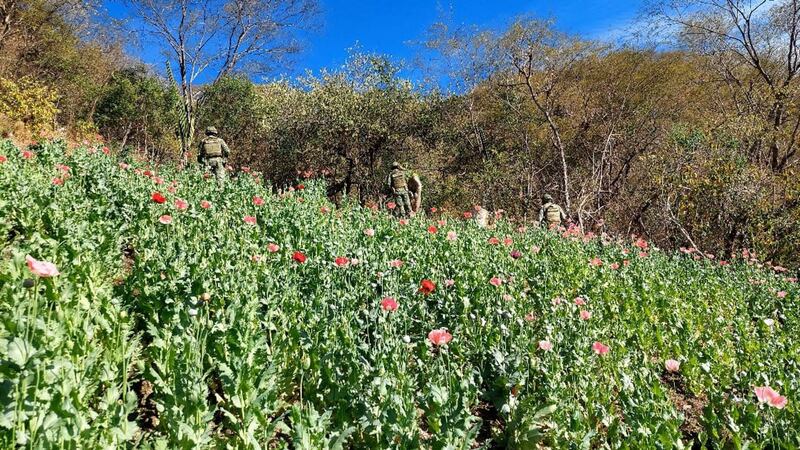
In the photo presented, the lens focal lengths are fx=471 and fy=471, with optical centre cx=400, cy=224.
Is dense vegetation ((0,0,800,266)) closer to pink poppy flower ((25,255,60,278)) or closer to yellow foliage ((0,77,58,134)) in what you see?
yellow foliage ((0,77,58,134))

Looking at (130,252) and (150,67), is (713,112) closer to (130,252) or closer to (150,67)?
(130,252)

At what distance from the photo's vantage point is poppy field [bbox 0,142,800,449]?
2.62m

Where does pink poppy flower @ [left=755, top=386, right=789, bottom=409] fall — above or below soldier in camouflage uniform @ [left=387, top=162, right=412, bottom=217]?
below

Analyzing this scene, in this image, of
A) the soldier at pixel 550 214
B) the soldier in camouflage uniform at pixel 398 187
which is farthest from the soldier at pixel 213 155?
the soldier at pixel 550 214

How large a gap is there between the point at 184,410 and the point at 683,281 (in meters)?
8.27

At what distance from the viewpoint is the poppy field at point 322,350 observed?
2.62m

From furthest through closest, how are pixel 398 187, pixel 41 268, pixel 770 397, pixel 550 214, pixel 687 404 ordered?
pixel 398 187
pixel 550 214
pixel 687 404
pixel 770 397
pixel 41 268

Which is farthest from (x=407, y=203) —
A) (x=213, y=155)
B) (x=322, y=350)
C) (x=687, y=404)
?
(x=322, y=350)

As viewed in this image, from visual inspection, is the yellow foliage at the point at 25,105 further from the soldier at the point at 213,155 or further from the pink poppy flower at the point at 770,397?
the pink poppy flower at the point at 770,397

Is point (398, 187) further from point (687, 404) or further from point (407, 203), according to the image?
point (687, 404)

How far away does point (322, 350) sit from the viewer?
3.62 metres

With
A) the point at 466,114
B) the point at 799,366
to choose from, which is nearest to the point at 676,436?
the point at 799,366

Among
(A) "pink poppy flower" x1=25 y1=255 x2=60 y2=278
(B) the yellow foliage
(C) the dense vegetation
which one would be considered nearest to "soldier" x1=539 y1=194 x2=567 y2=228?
(C) the dense vegetation

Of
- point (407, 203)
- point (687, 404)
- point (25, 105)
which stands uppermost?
point (25, 105)
